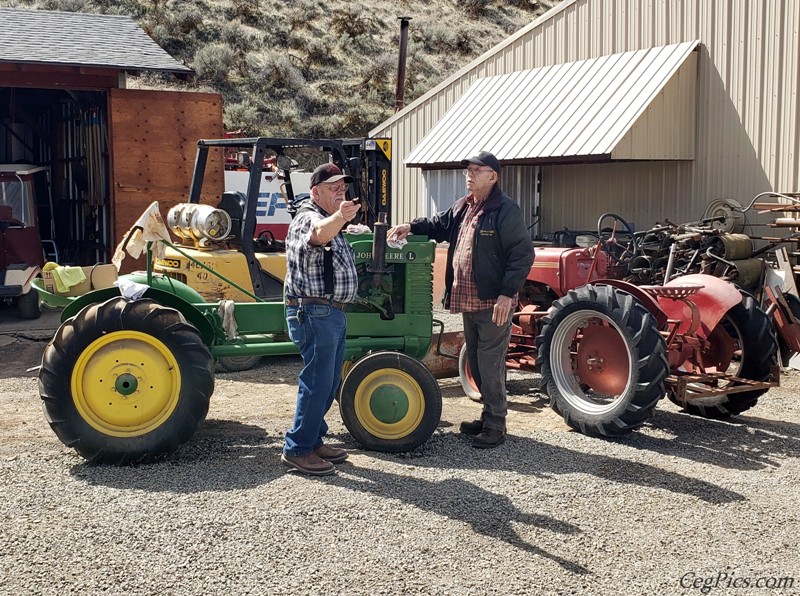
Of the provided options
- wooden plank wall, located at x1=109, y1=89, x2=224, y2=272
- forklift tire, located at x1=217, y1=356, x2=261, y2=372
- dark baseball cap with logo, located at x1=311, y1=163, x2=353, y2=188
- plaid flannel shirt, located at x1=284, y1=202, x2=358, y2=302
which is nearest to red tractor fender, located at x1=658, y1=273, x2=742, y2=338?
plaid flannel shirt, located at x1=284, y1=202, x2=358, y2=302

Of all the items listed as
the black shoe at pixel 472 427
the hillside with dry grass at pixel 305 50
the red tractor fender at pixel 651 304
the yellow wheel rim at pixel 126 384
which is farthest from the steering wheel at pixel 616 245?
the hillside with dry grass at pixel 305 50

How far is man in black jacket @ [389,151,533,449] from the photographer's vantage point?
661 centimetres

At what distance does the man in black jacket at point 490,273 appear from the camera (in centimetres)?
661

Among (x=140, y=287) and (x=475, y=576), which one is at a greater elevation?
(x=140, y=287)

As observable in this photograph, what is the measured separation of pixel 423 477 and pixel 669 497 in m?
1.42

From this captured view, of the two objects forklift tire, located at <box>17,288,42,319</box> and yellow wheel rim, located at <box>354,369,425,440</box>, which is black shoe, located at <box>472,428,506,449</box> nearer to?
Result: yellow wheel rim, located at <box>354,369,425,440</box>

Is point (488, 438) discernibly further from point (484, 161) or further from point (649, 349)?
point (484, 161)

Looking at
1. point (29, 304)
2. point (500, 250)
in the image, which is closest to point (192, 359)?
point (500, 250)

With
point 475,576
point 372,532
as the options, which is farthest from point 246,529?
point 475,576

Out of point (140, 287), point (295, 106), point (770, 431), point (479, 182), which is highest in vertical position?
point (295, 106)

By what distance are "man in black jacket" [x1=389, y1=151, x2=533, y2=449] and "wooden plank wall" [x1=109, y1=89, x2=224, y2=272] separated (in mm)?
8404

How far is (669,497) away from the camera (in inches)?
219

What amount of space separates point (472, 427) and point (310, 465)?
1518mm

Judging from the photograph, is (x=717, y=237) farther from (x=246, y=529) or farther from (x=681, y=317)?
(x=246, y=529)
